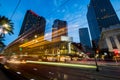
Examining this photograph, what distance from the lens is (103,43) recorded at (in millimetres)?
72938

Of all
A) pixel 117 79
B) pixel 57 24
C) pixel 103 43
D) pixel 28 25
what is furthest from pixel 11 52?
pixel 117 79

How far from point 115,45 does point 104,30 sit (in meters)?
8.53

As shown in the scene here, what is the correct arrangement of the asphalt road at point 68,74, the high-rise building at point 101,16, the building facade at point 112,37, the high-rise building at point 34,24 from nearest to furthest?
the asphalt road at point 68,74, the high-rise building at point 34,24, the building facade at point 112,37, the high-rise building at point 101,16

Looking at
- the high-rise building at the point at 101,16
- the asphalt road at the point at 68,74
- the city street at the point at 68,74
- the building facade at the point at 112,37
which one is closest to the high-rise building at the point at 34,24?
the city street at the point at 68,74

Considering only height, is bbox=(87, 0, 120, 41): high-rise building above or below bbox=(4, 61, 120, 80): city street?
above

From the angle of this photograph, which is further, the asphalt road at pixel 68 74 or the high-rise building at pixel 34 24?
the high-rise building at pixel 34 24

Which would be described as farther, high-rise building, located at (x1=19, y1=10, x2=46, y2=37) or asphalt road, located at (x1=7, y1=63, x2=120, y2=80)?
high-rise building, located at (x1=19, y1=10, x2=46, y2=37)

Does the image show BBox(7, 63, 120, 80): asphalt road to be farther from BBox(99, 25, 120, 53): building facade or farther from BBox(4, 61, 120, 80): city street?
BBox(99, 25, 120, 53): building facade

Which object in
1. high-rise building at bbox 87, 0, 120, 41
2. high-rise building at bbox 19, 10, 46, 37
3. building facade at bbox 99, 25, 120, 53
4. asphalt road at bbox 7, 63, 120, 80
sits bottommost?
asphalt road at bbox 7, 63, 120, 80

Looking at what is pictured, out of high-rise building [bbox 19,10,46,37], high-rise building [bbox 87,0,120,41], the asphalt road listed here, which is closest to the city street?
the asphalt road

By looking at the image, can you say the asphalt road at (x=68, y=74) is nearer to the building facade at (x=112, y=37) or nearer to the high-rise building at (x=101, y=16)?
the building facade at (x=112, y=37)

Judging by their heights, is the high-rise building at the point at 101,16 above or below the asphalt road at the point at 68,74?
above

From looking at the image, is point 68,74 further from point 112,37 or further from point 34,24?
point 34,24

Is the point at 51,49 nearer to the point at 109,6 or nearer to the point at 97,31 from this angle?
the point at 97,31
